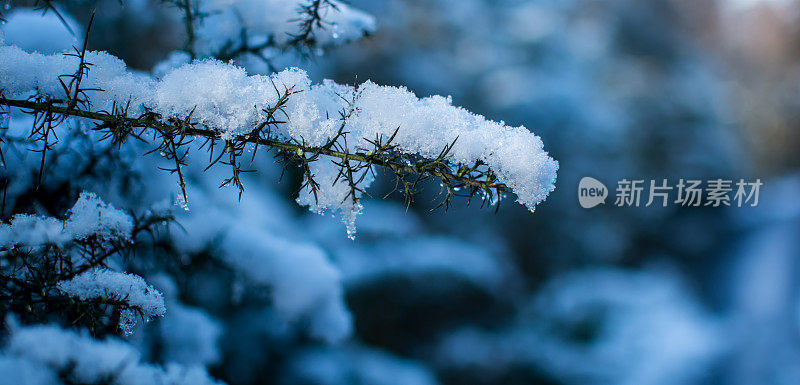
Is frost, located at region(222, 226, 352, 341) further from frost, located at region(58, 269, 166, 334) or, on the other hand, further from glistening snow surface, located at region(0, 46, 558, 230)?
glistening snow surface, located at region(0, 46, 558, 230)

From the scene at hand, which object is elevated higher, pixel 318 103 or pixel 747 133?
pixel 747 133

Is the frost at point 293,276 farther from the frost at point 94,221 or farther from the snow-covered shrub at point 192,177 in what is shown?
the frost at point 94,221

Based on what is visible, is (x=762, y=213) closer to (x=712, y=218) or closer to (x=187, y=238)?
(x=712, y=218)

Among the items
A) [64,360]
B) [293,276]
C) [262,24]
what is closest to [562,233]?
[293,276]

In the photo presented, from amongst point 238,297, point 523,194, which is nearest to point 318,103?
point 523,194

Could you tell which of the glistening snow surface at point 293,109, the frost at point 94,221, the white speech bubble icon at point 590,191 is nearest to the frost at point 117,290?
the frost at point 94,221

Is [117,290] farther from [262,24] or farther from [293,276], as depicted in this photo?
[262,24]
